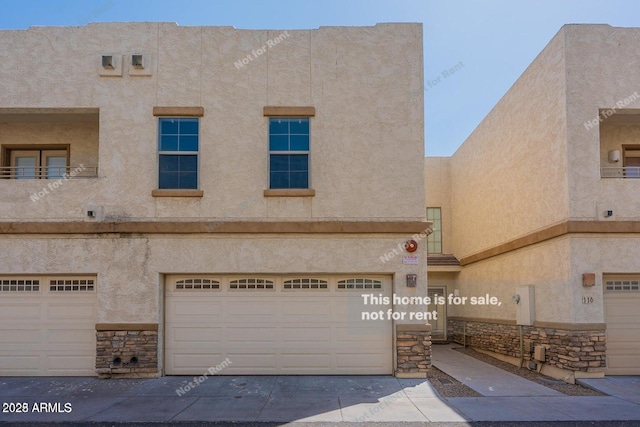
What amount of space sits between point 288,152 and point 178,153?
2.35 m

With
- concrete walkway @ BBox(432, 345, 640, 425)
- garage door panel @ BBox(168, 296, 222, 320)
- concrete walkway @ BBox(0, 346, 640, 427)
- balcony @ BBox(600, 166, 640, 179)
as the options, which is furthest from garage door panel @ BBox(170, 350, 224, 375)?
balcony @ BBox(600, 166, 640, 179)

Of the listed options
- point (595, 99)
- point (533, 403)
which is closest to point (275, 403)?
point (533, 403)

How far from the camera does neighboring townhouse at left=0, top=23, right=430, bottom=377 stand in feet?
34.4

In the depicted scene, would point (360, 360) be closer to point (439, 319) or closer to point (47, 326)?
point (47, 326)

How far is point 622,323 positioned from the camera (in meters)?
10.7

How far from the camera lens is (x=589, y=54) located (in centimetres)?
1072

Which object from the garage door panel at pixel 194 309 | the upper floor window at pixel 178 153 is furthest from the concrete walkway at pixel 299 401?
the upper floor window at pixel 178 153

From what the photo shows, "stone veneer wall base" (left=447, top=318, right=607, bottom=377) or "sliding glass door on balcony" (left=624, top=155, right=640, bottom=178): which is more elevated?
"sliding glass door on balcony" (left=624, top=155, right=640, bottom=178)

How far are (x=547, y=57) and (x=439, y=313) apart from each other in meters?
9.71

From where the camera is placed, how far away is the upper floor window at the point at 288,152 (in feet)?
35.3

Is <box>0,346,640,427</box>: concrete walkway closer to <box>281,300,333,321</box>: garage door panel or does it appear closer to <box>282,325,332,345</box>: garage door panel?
<box>282,325,332,345</box>: garage door panel

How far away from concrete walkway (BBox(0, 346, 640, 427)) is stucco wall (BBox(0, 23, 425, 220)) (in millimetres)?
3344

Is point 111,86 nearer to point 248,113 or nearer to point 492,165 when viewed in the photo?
point 248,113

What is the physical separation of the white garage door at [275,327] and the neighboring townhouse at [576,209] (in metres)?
3.79
